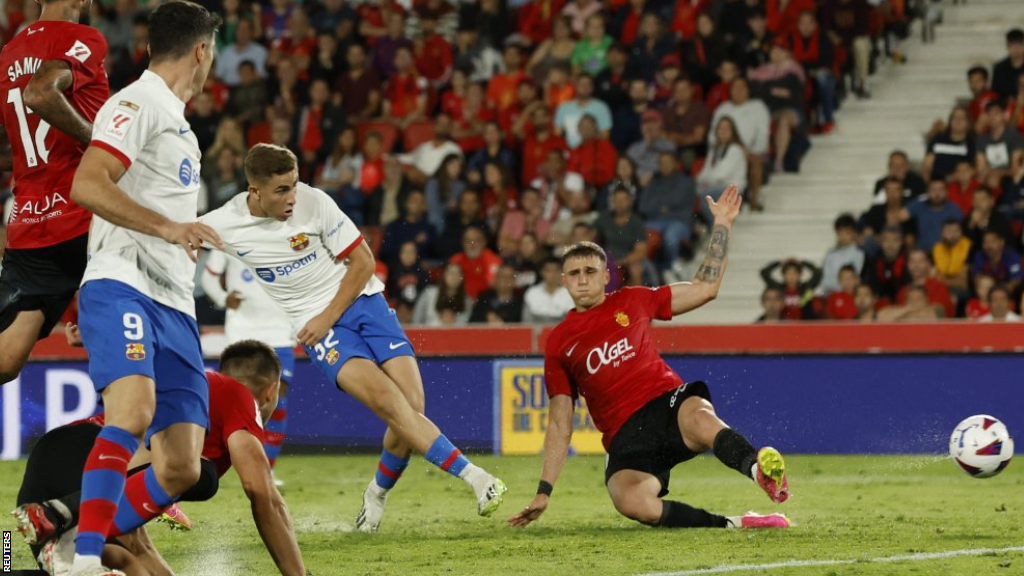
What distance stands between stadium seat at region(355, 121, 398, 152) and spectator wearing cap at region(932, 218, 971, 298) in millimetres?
6562

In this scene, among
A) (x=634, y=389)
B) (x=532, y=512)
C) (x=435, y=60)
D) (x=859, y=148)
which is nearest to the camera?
(x=532, y=512)

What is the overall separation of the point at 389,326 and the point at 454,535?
3.93 feet

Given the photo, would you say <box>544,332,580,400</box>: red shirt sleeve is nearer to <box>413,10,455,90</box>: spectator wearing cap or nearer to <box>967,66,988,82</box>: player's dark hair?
<box>967,66,988,82</box>: player's dark hair

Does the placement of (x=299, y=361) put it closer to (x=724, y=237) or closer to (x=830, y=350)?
(x=830, y=350)

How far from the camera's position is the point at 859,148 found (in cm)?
1773

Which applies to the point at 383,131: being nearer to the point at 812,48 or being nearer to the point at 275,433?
the point at 812,48

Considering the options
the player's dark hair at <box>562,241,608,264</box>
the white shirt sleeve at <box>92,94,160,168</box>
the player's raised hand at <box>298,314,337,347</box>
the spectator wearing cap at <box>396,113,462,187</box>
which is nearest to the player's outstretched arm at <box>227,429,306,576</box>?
the white shirt sleeve at <box>92,94,160,168</box>

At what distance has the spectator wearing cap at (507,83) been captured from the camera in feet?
60.5

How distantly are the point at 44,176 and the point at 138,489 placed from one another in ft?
5.77

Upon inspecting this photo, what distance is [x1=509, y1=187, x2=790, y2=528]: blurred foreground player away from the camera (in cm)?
858

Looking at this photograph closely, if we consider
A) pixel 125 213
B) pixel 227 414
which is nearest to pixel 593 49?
pixel 227 414

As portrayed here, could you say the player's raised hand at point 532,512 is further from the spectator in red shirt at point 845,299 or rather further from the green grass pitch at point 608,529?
the spectator in red shirt at point 845,299

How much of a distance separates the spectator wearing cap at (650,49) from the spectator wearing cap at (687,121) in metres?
0.75

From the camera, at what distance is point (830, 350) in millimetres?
13453
